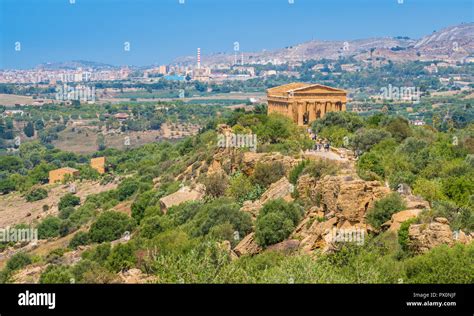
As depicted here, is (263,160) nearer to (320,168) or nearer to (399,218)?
(320,168)

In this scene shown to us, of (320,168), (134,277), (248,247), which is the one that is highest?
(320,168)

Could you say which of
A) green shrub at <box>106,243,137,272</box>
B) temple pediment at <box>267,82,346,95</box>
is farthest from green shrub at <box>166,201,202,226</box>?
temple pediment at <box>267,82,346,95</box>

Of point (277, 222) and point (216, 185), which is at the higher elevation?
point (277, 222)

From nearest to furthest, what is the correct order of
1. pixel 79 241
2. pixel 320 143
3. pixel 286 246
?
pixel 286 246 → pixel 79 241 → pixel 320 143

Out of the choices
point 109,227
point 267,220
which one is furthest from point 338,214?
point 109,227
